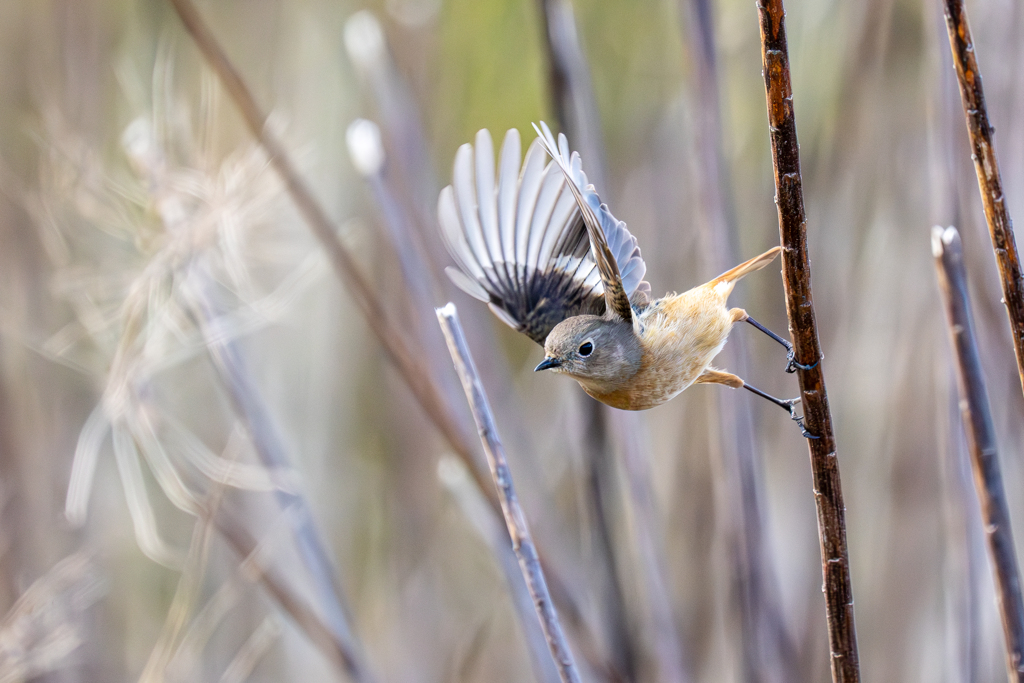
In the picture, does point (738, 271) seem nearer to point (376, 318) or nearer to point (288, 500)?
point (376, 318)

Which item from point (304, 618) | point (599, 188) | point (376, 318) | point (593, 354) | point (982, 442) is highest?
point (599, 188)

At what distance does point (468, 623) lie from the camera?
2373 mm

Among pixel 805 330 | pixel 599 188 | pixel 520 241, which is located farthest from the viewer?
pixel 599 188

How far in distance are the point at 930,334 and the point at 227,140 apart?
1.99m

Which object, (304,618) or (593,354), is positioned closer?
(593,354)

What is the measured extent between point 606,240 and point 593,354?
0.68 ft

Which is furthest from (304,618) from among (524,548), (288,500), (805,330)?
(805,330)

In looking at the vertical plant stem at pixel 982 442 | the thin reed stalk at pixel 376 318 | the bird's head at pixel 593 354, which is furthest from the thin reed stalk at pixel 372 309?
the vertical plant stem at pixel 982 442

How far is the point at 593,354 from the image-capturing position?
3.97 ft

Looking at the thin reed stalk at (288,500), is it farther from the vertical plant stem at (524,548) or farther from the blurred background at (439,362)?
the vertical plant stem at (524,548)

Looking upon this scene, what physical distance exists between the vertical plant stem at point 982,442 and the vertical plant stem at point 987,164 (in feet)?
0.69

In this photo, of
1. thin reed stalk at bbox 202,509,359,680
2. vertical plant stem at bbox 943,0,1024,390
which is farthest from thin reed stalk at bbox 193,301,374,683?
vertical plant stem at bbox 943,0,1024,390

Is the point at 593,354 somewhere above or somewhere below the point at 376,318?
below

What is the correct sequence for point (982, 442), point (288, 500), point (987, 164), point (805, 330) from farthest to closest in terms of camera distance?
point (288, 500)
point (982, 442)
point (805, 330)
point (987, 164)
